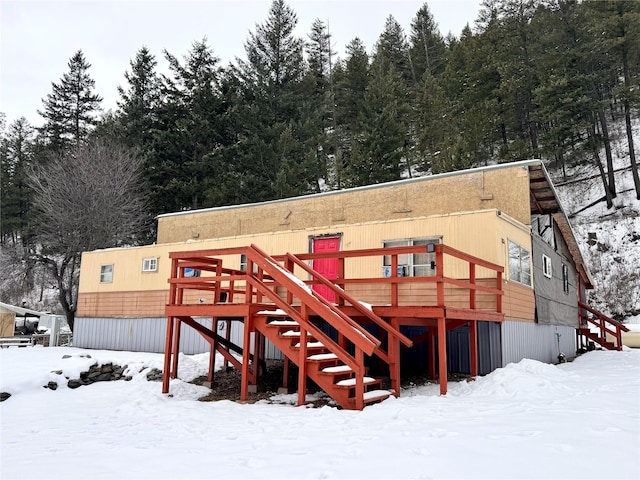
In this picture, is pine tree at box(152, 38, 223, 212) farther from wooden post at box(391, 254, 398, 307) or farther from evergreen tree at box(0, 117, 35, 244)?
wooden post at box(391, 254, 398, 307)

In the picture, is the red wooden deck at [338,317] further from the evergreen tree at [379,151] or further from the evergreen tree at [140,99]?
the evergreen tree at [140,99]

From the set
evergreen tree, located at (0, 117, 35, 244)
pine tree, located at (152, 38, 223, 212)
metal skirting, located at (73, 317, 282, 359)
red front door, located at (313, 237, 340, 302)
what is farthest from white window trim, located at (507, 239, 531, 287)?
evergreen tree, located at (0, 117, 35, 244)

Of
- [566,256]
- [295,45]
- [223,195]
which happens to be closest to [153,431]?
[566,256]

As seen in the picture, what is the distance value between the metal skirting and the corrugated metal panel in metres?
6.69

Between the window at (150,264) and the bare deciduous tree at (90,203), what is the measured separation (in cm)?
1135

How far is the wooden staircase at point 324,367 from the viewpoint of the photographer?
656 centimetres

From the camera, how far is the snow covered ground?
3.76 metres

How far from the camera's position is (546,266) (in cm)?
1341

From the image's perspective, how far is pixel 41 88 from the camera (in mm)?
35188

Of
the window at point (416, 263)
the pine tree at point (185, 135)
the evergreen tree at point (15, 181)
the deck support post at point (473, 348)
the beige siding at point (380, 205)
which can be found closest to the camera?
the deck support post at point (473, 348)

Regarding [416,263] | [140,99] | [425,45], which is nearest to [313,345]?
[416,263]

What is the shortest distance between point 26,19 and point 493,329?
2385 centimetres

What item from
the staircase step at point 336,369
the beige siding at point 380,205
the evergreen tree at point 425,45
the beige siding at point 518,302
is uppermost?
the evergreen tree at point 425,45

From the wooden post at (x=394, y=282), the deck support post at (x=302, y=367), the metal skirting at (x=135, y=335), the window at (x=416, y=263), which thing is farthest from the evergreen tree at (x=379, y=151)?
the deck support post at (x=302, y=367)
